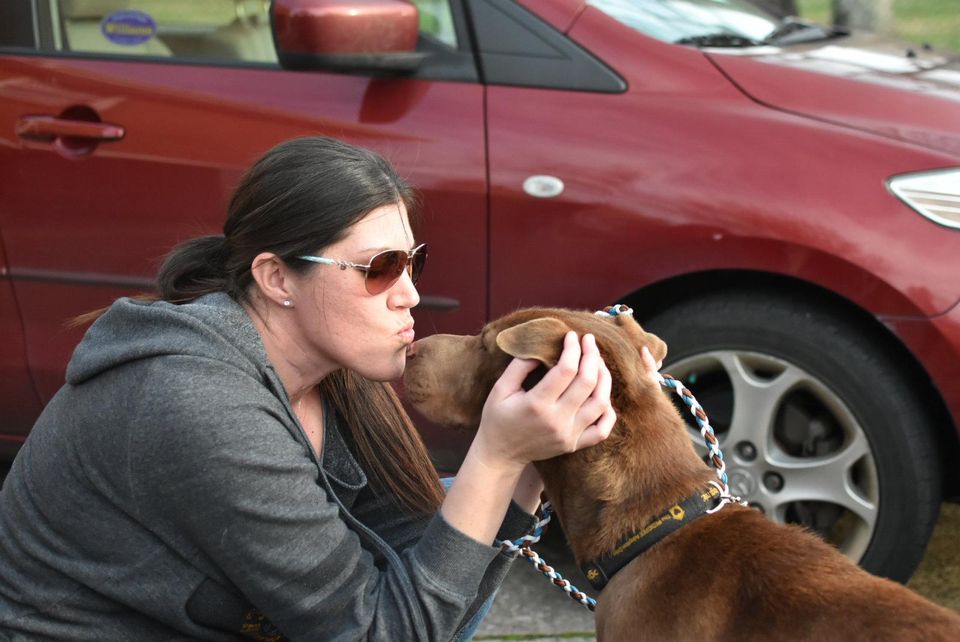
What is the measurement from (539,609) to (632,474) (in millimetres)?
1444

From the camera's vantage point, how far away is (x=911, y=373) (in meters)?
3.29

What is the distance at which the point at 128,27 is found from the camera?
12.8ft

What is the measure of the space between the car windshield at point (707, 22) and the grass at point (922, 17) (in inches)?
375

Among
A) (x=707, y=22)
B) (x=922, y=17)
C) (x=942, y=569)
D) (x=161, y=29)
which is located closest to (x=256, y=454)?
(x=161, y=29)

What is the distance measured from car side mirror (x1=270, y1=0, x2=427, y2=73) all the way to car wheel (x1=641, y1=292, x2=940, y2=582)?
1064 mm

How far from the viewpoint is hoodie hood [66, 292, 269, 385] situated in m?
2.14

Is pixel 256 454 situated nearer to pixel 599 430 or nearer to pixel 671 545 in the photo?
pixel 599 430

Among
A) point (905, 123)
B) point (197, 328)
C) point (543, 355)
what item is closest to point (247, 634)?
point (197, 328)

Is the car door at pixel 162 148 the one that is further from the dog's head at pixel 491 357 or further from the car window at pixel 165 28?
the dog's head at pixel 491 357

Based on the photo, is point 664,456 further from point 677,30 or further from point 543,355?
point 677,30

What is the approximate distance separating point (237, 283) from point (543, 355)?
65 cm

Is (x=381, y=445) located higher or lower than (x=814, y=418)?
higher

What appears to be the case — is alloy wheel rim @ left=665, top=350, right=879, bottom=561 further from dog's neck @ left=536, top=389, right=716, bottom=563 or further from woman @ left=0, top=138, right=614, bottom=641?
woman @ left=0, top=138, right=614, bottom=641

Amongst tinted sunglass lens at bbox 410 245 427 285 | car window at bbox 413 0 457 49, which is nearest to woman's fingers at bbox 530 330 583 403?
tinted sunglass lens at bbox 410 245 427 285
